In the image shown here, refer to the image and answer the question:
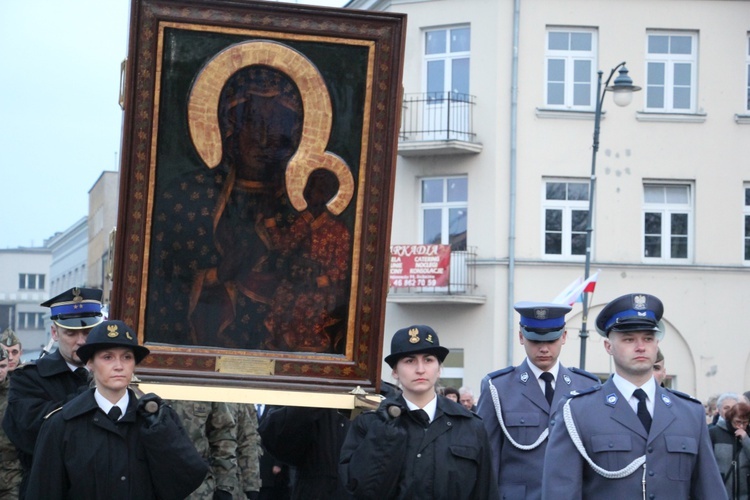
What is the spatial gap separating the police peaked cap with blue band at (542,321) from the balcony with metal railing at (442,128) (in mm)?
21854

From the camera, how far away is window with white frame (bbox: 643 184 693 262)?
31594 millimetres

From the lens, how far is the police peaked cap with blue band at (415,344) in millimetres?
7340

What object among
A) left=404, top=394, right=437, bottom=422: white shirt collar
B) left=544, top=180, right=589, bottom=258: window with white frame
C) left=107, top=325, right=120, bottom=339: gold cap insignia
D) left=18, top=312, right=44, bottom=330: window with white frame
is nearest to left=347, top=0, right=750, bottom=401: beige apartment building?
left=544, top=180, right=589, bottom=258: window with white frame

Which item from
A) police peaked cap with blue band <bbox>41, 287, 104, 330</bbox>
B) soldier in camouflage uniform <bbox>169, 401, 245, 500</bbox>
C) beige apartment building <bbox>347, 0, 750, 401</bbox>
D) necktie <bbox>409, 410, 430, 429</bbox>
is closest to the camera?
necktie <bbox>409, 410, 430, 429</bbox>

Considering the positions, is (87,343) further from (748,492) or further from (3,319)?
(3,319)

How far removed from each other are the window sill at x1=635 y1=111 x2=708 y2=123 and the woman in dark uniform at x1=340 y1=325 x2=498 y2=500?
24906mm

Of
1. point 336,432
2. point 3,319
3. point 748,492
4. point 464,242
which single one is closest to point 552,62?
point 464,242

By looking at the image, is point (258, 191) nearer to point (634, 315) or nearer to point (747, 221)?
point (634, 315)

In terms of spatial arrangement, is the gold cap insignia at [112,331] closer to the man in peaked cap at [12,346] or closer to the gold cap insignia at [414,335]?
the gold cap insignia at [414,335]

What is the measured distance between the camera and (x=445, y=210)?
32000 millimetres

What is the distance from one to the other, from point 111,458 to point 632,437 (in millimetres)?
2667

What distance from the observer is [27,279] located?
399ft

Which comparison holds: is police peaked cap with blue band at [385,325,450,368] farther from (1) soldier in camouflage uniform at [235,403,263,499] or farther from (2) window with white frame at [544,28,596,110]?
(2) window with white frame at [544,28,596,110]

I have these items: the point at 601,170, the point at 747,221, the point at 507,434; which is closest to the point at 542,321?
the point at 507,434
